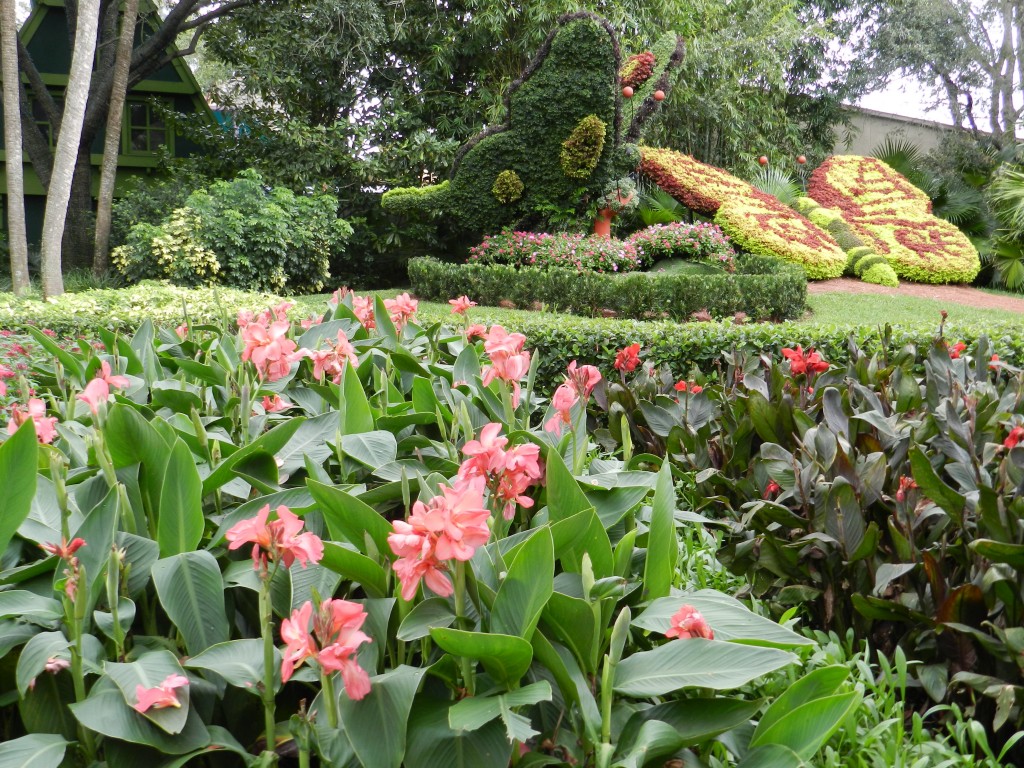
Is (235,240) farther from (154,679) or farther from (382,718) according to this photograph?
(382,718)

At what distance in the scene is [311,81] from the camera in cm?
1501

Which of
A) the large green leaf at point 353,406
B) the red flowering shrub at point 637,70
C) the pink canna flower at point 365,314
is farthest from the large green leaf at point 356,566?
the red flowering shrub at point 637,70

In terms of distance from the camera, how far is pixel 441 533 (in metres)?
0.91

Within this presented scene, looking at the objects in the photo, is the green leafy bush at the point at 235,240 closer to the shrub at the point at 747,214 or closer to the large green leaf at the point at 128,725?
the shrub at the point at 747,214

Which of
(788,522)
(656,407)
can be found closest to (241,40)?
(656,407)

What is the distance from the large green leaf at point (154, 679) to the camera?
0.89 m

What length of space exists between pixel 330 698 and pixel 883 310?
11.4 metres

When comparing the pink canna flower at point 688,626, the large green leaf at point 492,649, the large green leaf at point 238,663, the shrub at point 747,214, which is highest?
the shrub at point 747,214

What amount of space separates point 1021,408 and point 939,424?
23.5 inches

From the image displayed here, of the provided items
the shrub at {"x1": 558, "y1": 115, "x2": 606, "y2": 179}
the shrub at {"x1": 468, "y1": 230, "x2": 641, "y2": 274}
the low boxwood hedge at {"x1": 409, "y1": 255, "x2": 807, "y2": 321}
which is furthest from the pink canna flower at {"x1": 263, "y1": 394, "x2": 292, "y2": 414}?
the shrub at {"x1": 558, "y1": 115, "x2": 606, "y2": 179}

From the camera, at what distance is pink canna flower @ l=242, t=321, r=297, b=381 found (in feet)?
5.96

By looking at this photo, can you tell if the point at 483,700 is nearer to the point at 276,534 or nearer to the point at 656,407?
the point at 276,534

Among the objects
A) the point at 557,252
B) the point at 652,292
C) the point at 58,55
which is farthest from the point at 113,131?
the point at 652,292

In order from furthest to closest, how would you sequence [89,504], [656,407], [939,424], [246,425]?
[656,407], [939,424], [246,425], [89,504]
